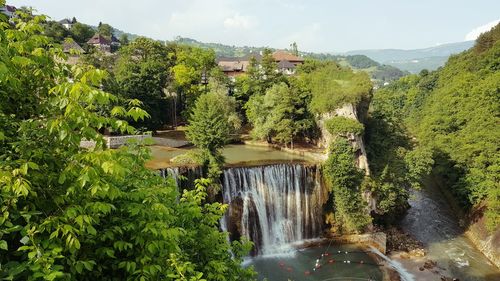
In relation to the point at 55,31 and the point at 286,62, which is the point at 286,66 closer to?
the point at 286,62

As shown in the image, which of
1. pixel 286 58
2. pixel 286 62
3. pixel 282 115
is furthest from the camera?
pixel 286 58

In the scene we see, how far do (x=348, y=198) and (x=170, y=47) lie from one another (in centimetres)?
3813

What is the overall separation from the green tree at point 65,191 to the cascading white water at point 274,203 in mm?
21486

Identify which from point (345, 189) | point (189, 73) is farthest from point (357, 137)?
point (189, 73)

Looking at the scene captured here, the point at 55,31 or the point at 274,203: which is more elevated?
the point at 55,31

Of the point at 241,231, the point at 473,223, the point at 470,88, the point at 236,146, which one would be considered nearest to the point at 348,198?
the point at 241,231

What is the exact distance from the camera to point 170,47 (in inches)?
2285

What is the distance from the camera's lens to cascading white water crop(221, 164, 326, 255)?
92.3ft

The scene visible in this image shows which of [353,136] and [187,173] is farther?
[353,136]

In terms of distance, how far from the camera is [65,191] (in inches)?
211

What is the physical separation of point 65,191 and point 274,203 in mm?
25030

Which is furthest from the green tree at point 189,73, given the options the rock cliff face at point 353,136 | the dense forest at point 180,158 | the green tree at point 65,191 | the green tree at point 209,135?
the green tree at point 65,191

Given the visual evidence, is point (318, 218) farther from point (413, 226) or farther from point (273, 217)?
point (413, 226)

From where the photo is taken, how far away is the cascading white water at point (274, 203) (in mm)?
28141
